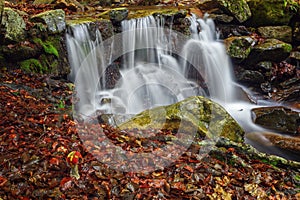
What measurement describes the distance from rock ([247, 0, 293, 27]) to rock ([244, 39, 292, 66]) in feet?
4.83

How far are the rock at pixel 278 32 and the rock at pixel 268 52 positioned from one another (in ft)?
2.88

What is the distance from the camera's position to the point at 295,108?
841cm

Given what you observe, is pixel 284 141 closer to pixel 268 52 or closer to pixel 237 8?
pixel 268 52

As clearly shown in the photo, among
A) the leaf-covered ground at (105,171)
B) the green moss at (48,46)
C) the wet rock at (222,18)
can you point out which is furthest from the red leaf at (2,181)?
the wet rock at (222,18)

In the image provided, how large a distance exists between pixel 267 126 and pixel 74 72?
5.89m

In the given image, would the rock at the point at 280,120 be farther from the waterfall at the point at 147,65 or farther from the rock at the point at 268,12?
the rock at the point at 268,12

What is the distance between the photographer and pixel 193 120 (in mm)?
4922

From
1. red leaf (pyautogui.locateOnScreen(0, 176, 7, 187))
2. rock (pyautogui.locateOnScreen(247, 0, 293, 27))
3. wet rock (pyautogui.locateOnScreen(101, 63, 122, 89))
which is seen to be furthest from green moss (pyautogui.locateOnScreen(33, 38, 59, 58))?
rock (pyautogui.locateOnScreen(247, 0, 293, 27))

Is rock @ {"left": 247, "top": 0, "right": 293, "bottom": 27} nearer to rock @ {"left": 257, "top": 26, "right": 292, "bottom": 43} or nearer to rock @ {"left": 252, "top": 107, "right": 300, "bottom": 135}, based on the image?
rock @ {"left": 257, "top": 26, "right": 292, "bottom": 43}

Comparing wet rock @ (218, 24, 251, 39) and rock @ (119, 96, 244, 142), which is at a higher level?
wet rock @ (218, 24, 251, 39)

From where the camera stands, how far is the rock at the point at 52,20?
22.2ft

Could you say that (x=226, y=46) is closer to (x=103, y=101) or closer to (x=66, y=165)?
(x=103, y=101)

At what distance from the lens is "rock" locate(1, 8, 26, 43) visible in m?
5.94

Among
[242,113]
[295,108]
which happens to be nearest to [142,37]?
[242,113]
